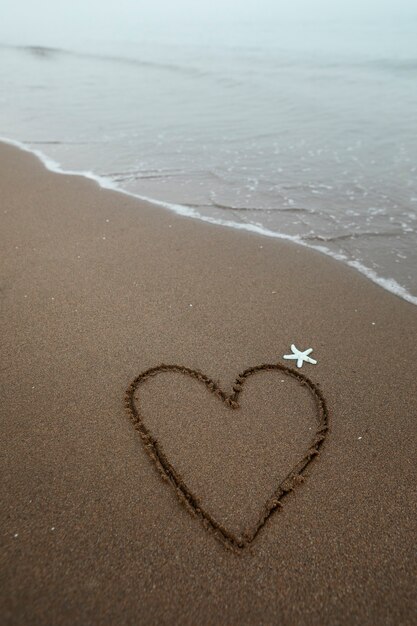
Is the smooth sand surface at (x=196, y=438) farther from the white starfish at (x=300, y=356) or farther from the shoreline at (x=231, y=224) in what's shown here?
the shoreline at (x=231, y=224)

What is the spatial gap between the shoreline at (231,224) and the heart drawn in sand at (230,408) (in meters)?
1.60

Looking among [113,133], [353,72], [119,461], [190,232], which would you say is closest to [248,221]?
[190,232]

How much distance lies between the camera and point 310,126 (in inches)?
335

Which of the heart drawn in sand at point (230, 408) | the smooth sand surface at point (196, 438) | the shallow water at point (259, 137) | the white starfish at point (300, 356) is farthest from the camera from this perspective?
the shallow water at point (259, 137)

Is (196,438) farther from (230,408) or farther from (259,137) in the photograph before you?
(259,137)

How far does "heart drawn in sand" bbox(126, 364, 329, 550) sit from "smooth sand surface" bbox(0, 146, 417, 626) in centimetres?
4

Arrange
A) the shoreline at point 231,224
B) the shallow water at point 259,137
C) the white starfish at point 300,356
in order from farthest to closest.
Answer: the shallow water at point 259,137, the shoreline at point 231,224, the white starfish at point 300,356

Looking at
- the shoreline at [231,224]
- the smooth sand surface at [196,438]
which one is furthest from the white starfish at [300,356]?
the shoreline at [231,224]

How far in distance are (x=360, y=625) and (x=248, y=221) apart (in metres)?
4.08

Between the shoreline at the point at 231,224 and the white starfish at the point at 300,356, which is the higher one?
the shoreline at the point at 231,224

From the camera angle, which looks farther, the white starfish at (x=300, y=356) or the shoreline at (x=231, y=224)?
the shoreline at (x=231, y=224)

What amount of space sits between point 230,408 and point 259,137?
6.57 metres

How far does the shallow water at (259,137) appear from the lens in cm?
513

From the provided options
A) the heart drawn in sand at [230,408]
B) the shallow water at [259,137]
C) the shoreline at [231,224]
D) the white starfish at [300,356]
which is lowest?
the heart drawn in sand at [230,408]
